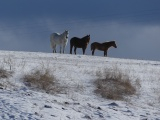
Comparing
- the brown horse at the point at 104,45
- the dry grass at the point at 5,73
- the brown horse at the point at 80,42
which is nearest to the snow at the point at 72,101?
the dry grass at the point at 5,73

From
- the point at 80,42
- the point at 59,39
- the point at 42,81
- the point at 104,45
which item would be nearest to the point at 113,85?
the point at 42,81

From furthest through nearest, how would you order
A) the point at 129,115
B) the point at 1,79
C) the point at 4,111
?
the point at 1,79, the point at 129,115, the point at 4,111

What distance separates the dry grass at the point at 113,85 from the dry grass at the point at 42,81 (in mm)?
1437

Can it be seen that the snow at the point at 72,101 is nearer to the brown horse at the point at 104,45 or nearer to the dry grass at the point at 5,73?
the dry grass at the point at 5,73

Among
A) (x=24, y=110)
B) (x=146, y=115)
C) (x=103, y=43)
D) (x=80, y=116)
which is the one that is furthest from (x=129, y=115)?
(x=103, y=43)

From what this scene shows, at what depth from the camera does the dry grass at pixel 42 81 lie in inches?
503

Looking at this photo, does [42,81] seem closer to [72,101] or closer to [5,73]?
[5,73]

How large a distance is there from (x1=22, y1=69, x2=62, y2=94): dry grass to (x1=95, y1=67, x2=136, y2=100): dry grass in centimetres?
144

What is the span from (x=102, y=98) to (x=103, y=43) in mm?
25980

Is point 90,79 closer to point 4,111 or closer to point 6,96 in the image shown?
point 6,96

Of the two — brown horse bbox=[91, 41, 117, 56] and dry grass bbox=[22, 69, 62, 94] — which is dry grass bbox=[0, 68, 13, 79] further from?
brown horse bbox=[91, 41, 117, 56]

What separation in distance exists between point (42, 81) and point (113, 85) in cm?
257

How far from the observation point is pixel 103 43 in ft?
127

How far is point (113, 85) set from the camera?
14.2m
